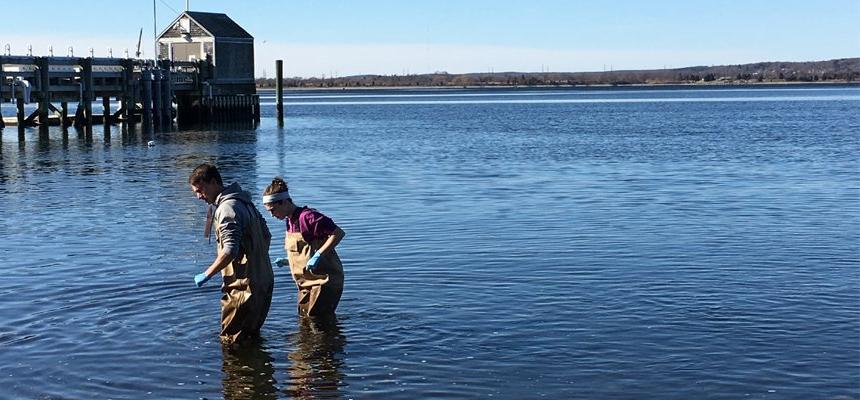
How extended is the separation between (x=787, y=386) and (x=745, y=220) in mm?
11562

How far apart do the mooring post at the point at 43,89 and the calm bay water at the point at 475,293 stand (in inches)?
1090

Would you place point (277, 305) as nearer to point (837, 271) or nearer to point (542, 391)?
A: point (542, 391)

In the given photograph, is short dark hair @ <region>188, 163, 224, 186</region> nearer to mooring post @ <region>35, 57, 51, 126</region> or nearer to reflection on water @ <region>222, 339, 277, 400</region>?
reflection on water @ <region>222, 339, 277, 400</region>

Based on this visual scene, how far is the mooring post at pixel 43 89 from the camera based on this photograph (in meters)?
57.6

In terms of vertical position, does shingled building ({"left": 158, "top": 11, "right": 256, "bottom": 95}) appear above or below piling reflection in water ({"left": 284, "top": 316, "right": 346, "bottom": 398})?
above

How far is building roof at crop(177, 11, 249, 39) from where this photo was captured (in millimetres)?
76688

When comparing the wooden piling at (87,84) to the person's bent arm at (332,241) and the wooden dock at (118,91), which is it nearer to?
the wooden dock at (118,91)

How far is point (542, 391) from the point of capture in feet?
33.3

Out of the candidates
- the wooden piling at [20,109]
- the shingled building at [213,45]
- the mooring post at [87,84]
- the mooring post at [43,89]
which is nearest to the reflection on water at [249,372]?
the wooden piling at [20,109]

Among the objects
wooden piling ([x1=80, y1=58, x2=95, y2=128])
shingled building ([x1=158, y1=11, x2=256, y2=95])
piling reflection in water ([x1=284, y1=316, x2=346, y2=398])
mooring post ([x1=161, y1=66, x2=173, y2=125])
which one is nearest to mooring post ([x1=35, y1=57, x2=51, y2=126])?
wooden piling ([x1=80, y1=58, x2=95, y2=128])

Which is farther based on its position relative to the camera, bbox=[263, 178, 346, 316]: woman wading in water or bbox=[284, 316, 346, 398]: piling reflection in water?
bbox=[263, 178, 346, 316]: woman wading in water

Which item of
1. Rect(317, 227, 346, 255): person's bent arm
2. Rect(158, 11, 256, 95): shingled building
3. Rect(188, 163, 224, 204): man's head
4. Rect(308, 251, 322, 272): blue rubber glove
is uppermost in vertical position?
Rect(158, 11, 256, 95): shingled building

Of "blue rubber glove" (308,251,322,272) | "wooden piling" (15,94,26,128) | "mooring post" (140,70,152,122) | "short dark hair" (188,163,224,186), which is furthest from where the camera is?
"mooring post" (140,70,152,122)

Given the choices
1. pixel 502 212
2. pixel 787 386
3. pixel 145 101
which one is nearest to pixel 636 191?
pixel 502 212
